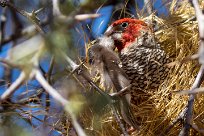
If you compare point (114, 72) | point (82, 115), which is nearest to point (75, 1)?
point (114, 72)

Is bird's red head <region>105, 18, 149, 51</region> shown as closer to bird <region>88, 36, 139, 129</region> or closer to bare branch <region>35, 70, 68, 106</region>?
bird <region>88, 36, 139, 129</region>

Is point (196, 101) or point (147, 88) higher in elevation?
point (147, 88)

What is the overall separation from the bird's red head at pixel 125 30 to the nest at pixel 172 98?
0.48ft

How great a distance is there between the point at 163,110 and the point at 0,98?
4.11ft

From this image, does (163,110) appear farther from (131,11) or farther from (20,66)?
(20,66)

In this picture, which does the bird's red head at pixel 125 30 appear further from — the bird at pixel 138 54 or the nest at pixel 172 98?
the nest at pixel 172 98

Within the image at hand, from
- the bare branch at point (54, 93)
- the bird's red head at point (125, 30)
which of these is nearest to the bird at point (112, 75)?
the bird's red head at point (125, 30)

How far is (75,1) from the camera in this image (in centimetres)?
203

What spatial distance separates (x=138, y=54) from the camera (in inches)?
111

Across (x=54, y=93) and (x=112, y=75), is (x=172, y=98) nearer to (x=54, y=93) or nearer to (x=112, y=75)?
(x=112, y=75)

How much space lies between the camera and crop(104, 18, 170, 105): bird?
269cm

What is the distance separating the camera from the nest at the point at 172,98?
249 centimetres

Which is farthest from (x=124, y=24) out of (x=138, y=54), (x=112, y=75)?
(x=112, y=75)

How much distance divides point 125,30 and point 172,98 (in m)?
0.56
